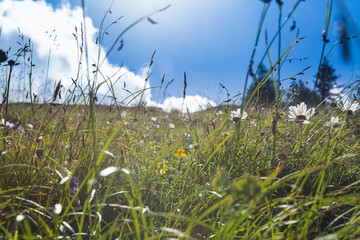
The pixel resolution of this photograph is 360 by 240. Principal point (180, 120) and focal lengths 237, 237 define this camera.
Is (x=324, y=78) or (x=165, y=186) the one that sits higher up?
(x=324, y=78)

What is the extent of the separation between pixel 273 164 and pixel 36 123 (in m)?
1.53

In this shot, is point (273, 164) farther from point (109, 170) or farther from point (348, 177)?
point (109, 170)

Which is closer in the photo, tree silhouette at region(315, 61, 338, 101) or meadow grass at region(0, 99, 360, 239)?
meadow grass at region(0, 99, 360, 239)

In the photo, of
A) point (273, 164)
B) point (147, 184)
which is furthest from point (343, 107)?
point (147, 184)

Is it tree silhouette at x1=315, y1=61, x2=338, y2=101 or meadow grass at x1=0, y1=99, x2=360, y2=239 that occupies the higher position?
tree silhouette at x1=315, y1=61, x2=338, y2=101

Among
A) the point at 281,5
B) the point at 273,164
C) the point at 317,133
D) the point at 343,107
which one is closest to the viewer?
the point at 281,5

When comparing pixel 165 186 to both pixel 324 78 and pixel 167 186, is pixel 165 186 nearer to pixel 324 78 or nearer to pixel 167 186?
pixel 167 186

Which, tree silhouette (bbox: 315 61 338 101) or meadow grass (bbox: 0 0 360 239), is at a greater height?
tree silhouette (bbox: 315 61 338 101)

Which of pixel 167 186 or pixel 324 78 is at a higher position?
pixel 324 78

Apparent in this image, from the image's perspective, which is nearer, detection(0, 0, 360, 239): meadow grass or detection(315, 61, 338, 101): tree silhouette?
detection(0, 0, 360, 239): meadow grass

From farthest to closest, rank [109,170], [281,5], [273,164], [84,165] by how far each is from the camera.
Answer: [273,164] < [84,165] < [281,5] < [109,170]

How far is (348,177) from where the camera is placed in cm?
128

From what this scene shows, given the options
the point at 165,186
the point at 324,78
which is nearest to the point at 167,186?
the point at 165,186

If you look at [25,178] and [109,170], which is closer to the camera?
[109,170]
